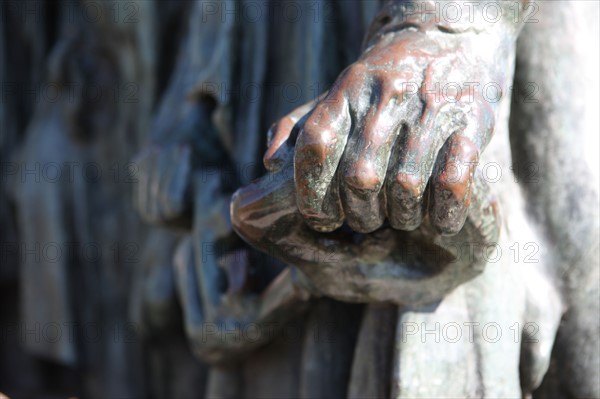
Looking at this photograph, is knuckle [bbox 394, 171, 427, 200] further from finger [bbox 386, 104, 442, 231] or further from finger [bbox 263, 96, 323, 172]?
finger [bbox 263, 96, 323, 172]

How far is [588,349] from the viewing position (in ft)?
3.91

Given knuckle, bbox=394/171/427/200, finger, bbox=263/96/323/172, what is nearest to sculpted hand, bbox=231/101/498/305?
finger, bbox=263/96/323/172

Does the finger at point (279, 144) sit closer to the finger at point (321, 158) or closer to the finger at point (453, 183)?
the finger at point (321, 158)

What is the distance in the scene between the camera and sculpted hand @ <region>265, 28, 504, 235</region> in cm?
94

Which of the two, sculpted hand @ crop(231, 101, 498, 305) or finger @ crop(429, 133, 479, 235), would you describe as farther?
sculpted hand @ crop(231, 101, 498, 305)

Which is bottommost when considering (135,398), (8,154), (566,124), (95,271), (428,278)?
(135,398)

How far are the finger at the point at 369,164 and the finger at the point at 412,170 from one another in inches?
0.4

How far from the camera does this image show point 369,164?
0.94 m

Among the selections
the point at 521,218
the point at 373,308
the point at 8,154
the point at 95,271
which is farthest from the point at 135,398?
the point at 521,218

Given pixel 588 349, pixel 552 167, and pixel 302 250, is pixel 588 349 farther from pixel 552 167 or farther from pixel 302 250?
pixel 302 250

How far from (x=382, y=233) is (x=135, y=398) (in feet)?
3.02

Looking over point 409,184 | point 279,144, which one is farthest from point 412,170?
point 279,144

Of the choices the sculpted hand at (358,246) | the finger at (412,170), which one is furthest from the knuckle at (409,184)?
the sculpted hand at (358,246)

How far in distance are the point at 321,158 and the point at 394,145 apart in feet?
0.24
